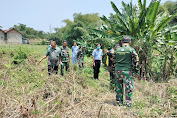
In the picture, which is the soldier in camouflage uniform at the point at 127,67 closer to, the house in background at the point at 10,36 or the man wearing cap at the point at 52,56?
the man wearing cap at the point at 52,56

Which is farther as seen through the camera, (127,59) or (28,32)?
(28,32)

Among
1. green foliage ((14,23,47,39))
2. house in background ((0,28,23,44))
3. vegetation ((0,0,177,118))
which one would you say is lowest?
vegetation ((0,0,177,118))

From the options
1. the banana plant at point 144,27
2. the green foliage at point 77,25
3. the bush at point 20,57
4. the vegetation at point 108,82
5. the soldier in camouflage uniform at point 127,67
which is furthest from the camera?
the green foliage at point 77,25

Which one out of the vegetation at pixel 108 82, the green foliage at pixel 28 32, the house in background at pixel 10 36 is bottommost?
the vegetation at pixel 108 82

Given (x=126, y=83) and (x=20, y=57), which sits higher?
(x=20, y=57)

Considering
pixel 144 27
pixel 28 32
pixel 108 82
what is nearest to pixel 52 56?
pixel 108 82

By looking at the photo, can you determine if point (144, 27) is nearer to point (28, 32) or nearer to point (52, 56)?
point (52, 56)

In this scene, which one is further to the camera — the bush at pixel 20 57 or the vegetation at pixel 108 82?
the bush at pixel 20 57

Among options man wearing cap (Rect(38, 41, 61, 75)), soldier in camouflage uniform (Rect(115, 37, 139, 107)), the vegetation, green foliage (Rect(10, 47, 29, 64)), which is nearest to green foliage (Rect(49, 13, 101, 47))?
green foliage (Rect(10, 47, 29, 64))

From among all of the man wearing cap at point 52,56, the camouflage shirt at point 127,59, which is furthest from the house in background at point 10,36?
the camouflage shirt at point 127,59

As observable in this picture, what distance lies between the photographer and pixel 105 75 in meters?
7.88

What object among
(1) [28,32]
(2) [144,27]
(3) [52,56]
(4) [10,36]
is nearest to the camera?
(3) [52,56]

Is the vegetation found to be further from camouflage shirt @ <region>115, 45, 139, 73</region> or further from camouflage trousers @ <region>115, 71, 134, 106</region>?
camouflage shirt @ <region>115, 45, 139, 73</region>

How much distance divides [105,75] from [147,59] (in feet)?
7.54
